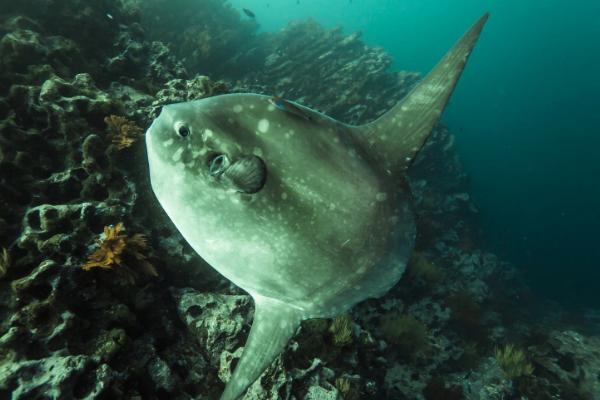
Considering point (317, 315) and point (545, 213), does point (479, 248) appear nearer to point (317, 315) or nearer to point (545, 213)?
point (317, 315)

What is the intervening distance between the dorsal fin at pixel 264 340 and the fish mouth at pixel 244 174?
0.81m

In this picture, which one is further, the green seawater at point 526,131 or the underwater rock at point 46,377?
the green seawater at point 526,131

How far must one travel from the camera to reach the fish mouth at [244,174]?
176 centimetres

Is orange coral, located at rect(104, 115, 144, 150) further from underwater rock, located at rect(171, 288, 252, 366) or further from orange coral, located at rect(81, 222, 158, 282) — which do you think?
underwater rock, located at rect(171, 288, 252, 366)

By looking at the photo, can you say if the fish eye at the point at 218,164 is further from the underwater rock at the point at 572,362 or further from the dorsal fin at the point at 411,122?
the underwater rock at the point at 572,362

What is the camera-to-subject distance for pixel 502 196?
1957 inches

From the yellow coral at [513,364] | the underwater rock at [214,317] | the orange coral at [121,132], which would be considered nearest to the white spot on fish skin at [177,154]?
the underwater rock at [214,317]

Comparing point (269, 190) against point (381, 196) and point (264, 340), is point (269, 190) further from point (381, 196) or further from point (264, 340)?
point (264, 340)

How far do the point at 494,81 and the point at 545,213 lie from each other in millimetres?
68348

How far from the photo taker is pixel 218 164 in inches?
72.1

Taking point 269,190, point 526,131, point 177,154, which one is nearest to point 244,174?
point 269,190

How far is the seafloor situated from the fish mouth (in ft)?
6.22

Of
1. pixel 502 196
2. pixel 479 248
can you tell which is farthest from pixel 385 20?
pixel 479 248

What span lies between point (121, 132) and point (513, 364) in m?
8.53
